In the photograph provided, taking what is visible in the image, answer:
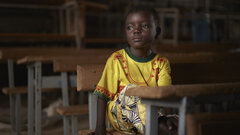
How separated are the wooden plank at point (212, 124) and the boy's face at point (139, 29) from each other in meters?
0.65

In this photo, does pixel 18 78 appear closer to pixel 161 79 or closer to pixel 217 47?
pixel 217 47

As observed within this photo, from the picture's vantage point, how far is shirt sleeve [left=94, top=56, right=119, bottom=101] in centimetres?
139

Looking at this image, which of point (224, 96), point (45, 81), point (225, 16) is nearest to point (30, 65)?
point (45, 81)

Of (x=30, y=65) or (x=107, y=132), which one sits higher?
(x=30, y=65)

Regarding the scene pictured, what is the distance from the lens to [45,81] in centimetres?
296

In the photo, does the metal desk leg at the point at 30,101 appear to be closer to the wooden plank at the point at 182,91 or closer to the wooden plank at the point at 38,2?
the wooden plank at the point at 182,91

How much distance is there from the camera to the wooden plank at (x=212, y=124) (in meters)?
0.80

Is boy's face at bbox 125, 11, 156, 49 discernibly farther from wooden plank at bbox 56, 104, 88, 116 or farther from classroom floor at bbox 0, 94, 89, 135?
classroom floor at bbox 0, 94, 89, 135

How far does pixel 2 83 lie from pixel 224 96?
5316mm

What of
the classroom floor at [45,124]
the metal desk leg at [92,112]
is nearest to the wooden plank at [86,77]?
the metal desk leg at [92,112]

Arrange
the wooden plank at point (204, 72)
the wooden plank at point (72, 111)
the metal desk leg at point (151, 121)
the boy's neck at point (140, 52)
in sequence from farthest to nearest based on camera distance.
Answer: the wooden plank at point (72, 111), the wooden plank at point (204, 72), the boy's neck at point (140, 52), the metal desk leg at point (151, 121)

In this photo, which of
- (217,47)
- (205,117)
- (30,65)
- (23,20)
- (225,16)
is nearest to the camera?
(205,117)

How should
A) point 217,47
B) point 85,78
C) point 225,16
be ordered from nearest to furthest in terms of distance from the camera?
point 85,78 < point 217,47 < point 225,16

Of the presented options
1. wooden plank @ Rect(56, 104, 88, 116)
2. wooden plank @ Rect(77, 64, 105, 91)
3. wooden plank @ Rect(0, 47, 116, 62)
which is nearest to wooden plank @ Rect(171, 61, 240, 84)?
wooden plank @ Rect(77, 64, 105, 91)
